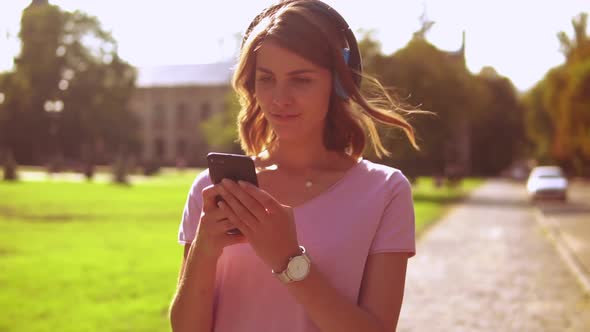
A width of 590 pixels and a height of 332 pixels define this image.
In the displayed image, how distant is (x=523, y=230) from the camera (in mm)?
20953

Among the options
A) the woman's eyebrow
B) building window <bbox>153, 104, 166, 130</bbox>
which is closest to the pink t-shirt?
the woman's eyebrow

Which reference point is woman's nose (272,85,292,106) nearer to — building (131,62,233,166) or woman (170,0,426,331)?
woman (170,0,426,331)

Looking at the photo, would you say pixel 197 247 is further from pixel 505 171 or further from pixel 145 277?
pixel 505 171

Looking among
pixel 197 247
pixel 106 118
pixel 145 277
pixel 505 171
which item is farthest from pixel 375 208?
pixel 505 171

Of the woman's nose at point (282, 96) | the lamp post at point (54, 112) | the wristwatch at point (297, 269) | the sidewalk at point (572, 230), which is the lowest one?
the sidewalk at point (572, 230)

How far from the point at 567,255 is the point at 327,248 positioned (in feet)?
45.2

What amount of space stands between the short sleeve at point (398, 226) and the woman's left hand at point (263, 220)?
0.93 feet

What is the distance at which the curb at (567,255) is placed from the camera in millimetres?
11344

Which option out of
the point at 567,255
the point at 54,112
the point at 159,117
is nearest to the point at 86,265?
the point at 54,112

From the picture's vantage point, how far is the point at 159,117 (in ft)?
274

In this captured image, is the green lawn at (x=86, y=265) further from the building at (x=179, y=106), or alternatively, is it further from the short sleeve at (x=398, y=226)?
the building at (x=179, y=106)

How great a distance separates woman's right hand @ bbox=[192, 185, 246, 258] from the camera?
1933 millimetres

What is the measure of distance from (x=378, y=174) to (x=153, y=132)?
84267mm

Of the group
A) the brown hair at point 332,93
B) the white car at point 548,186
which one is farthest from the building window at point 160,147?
the brown hair at point 332,93
